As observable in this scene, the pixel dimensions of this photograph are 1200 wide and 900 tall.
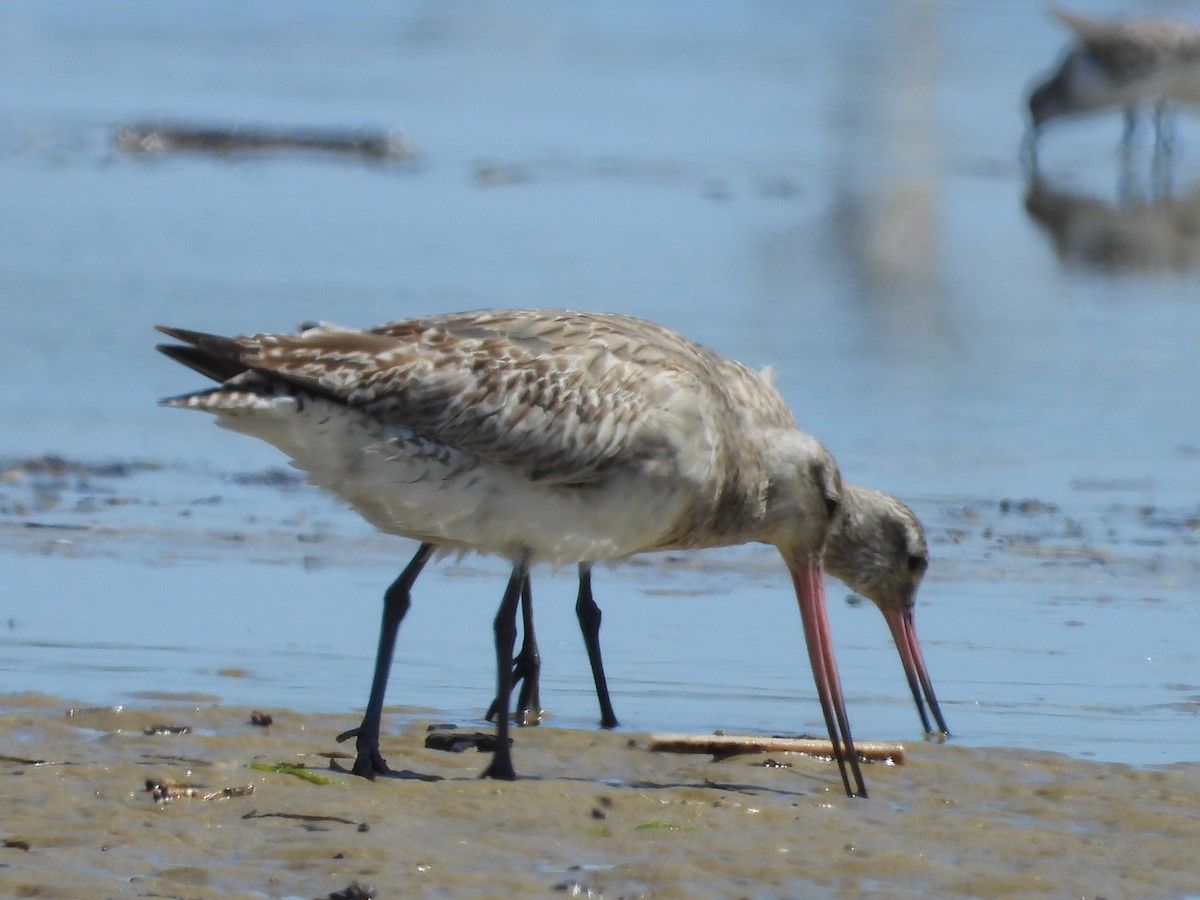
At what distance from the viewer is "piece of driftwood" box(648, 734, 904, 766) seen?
537cm

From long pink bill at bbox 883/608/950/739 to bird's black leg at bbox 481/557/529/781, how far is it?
110 centimetres

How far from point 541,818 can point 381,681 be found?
631 millimetres

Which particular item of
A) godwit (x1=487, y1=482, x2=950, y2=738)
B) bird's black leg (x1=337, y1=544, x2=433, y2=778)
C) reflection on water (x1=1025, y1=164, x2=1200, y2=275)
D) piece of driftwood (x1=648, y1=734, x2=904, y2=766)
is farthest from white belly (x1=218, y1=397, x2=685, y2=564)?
reflection on water (x1=1025, y1=164, x2=1200, y2=275)

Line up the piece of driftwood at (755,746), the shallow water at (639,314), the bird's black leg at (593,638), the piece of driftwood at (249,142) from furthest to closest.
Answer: the piece of driftwood at (249,142) < the shallow water at (639,314) < the bird's black leg at (593,638) < the piece of driftwood at (755,746)

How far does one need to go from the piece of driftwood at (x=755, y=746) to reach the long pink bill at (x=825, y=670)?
0.07m

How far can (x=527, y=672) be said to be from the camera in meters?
5.87

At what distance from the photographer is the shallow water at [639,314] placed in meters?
6.22

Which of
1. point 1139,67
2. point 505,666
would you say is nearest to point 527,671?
point 505,666

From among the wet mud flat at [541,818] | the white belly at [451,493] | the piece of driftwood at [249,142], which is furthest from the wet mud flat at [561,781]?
the piece of driftwood at [249,142]

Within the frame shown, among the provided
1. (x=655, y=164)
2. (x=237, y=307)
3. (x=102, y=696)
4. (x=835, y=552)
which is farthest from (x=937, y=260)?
(x=102, y=696)

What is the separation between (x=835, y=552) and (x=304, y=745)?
1.56 m

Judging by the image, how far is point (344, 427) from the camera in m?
5.10

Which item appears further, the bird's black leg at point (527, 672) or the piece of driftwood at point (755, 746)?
the bird's black leg at point (527, 672)

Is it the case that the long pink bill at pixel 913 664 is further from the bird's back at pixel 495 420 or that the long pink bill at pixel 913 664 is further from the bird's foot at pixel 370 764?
the bird's foot at pixel 370 764
